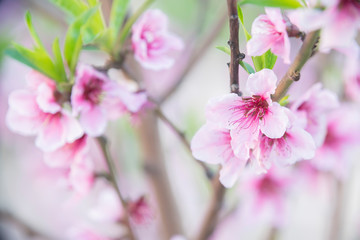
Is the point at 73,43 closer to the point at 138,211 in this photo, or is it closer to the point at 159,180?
the point at 138,211

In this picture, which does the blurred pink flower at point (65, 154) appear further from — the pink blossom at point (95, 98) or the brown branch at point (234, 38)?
the brown branch at point (234, 38)

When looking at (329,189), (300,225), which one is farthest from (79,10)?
(300,225)

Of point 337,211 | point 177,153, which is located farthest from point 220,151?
point 177,153

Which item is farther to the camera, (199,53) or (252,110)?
(199,53)

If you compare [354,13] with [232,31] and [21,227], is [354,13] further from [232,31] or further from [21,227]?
[21,227]

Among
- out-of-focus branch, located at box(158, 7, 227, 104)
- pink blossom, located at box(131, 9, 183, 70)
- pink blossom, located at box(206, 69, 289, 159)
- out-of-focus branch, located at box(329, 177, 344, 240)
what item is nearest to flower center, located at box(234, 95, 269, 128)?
pink blossom, located at box(206, 69, 289, 159)

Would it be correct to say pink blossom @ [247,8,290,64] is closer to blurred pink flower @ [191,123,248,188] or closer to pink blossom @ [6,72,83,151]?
blurred pink flower @ [191,123,248,188]
